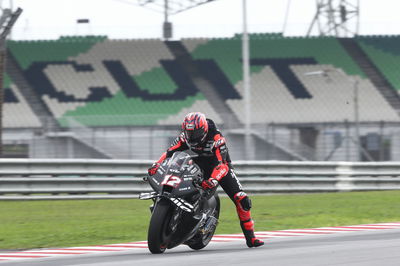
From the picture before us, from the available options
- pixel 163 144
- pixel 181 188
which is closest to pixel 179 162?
pixel 181 188

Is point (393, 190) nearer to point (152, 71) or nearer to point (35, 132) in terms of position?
point (35, 132)

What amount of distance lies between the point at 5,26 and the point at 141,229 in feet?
28.9

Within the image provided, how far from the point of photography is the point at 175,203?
6.88 m

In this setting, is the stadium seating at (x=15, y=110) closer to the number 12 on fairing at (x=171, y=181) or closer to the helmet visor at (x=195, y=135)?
the helmet visor at (x=195, y=135)

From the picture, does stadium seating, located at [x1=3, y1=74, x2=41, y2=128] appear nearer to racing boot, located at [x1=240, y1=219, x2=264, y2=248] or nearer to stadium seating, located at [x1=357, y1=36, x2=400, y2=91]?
stadium seating, located at [x1=357, y1=36, x2=400, y2=91]

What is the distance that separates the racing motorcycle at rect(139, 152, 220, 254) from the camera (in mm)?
6926

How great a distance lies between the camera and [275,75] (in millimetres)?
38000

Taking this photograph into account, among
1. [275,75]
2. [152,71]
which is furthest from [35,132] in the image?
[275,75]

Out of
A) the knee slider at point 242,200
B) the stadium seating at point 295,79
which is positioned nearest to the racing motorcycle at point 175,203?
the knee slider at point 242,200

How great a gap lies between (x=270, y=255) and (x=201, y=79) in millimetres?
30375

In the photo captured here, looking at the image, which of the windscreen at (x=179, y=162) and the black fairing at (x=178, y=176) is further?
the windscreen at (x=179, y=162)

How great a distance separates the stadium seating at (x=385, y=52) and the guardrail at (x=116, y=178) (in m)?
23.2

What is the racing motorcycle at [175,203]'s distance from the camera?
693cm

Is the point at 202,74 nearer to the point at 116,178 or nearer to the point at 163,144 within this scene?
the point at 163,144
